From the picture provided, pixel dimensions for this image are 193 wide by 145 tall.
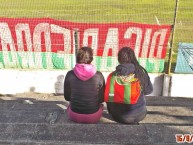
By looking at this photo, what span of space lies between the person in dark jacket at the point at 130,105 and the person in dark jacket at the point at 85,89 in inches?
11.5

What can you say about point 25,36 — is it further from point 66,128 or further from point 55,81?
point 66,128

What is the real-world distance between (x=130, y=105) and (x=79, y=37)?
190 inches

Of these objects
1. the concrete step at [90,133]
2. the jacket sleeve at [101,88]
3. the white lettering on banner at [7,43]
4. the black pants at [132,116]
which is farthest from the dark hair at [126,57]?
the white lettering on banner at [7,43]

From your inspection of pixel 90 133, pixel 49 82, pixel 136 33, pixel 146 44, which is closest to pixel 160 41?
pixel 146 44

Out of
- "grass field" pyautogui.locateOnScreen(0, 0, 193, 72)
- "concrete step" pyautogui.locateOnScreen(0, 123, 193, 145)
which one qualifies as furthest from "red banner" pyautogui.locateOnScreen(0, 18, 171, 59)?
"grass field" pyautogui.locateOnScreen(0, 0, 193, 72)

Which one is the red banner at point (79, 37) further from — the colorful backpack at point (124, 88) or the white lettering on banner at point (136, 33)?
the colorful backpack at point (124, 88)

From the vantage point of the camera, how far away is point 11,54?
9406 mm

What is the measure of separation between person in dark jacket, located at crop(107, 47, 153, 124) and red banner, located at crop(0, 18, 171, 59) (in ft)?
14.5

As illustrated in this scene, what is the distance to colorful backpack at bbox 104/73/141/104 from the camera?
4621mm

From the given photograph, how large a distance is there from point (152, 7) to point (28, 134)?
85.5 ft

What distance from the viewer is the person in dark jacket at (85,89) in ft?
15.2

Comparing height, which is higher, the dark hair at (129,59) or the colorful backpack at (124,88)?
the dark hair at (129,59)

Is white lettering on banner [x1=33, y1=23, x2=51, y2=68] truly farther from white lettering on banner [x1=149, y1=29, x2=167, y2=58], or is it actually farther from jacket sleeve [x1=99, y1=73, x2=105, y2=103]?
jacket sleeve [x1=99, y1=73, x2=105, y2=103]

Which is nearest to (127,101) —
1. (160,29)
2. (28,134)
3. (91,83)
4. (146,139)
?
(91,83)
